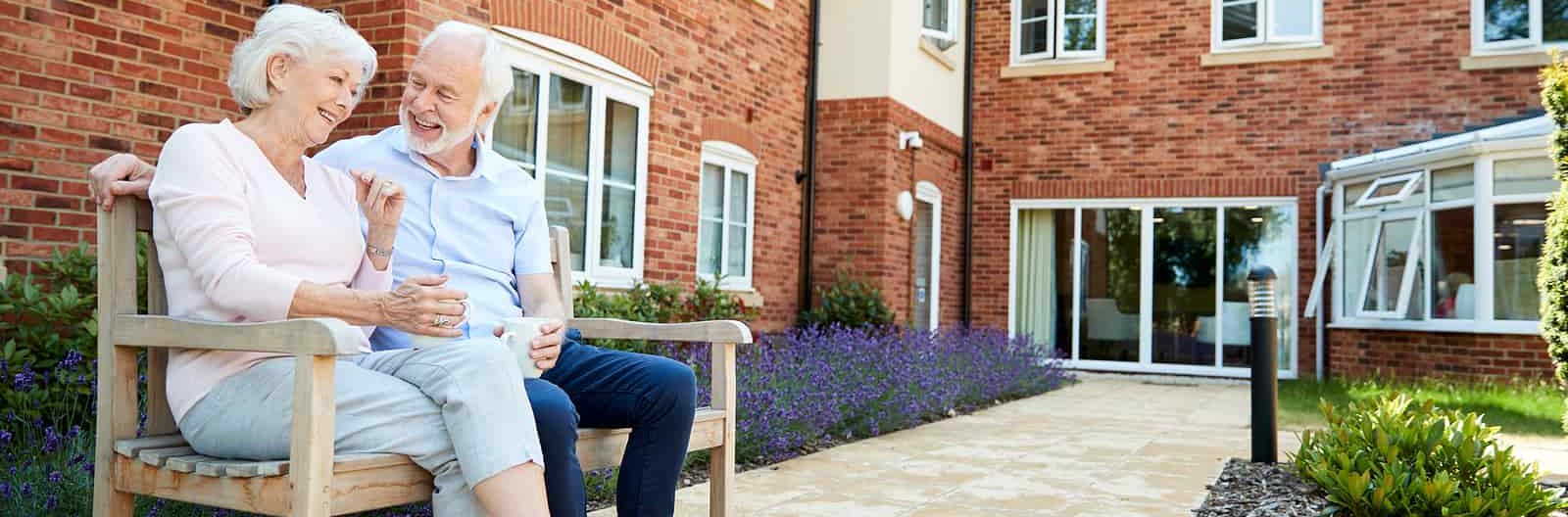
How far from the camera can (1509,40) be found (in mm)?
10062

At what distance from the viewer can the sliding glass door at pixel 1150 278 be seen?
36.2ft

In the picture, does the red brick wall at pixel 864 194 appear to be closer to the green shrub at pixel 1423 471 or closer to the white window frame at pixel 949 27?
the white window frame at pixel 949 27

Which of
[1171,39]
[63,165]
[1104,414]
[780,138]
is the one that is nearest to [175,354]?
[63,165]

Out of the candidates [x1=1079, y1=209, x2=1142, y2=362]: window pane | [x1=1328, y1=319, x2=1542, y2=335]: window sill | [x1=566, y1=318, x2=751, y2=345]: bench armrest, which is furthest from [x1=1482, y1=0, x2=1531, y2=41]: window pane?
[x1=566, y1=318, x2=751, y2=345]: bench armrest

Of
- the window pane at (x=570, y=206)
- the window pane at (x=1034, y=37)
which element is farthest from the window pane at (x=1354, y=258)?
the window pane at (x=570, y=206)

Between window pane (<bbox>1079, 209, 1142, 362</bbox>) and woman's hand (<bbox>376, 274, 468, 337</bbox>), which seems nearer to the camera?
woman's hand (<bbox>376, 274, 468, 337</bbox>)

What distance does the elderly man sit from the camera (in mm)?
2393

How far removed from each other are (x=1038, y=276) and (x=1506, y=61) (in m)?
4.54

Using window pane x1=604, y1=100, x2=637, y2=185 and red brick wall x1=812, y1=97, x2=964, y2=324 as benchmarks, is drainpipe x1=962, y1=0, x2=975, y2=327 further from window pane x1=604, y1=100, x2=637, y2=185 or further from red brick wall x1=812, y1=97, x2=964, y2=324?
window pane x1=604, y1=100, x2=637, y2=185

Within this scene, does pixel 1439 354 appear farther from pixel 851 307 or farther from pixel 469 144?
pixel 469 144

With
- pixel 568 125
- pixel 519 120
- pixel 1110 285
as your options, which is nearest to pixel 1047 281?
pixel 1110 285

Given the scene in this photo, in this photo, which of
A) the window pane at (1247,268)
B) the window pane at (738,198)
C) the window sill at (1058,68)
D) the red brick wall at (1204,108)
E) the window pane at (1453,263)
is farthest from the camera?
the window sill at (1058,68)

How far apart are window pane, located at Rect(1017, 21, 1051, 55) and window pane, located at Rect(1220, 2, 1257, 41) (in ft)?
5.47

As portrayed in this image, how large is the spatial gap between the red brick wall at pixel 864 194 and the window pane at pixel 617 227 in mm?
2749
